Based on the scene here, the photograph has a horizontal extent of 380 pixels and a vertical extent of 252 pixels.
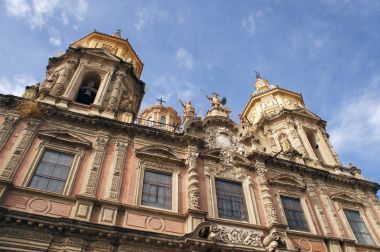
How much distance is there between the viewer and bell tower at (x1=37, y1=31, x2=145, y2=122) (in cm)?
1670

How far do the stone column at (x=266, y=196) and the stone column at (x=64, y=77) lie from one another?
10.6 m

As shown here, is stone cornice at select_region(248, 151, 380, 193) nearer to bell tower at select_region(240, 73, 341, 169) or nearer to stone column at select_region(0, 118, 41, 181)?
bell tower at select_region(240, 73, 341, 169)

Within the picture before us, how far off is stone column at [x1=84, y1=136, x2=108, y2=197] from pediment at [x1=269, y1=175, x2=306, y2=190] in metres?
7.91

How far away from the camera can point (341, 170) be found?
65.8ft

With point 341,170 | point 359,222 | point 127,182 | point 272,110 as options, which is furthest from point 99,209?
point 272,110

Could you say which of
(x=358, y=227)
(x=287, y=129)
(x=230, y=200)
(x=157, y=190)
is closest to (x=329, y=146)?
(x=287, y=129)

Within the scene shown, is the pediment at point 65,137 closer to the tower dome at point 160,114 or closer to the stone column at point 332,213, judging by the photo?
the stone column at point 332,213

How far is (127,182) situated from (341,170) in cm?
1322

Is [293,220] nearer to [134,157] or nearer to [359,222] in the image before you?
[359,222]

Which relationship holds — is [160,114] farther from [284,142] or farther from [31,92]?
[31,92]

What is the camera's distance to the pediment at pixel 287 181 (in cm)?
1628

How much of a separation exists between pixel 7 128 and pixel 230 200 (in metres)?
9.65

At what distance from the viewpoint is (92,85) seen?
1978 centimetres

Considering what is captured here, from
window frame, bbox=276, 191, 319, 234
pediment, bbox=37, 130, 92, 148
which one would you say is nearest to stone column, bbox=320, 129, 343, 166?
window frame, bbox=276, 191, 319, 234
